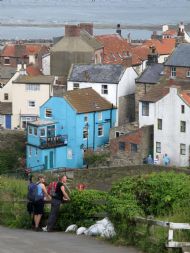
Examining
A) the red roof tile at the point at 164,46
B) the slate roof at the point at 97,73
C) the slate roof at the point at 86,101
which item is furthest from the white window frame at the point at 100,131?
the red roof tile at the point at 164,46

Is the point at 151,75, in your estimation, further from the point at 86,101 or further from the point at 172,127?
the point at 172,127

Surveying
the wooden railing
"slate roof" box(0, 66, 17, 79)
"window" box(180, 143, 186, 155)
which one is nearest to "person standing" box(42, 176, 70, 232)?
the wooden railing

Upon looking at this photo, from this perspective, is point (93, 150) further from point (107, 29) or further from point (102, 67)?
point (107, 29)

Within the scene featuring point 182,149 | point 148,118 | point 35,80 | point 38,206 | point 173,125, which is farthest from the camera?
point 35,80

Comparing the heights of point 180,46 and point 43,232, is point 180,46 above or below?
above

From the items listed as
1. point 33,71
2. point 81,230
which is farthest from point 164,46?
point 81,230

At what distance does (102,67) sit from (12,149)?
25.4ft

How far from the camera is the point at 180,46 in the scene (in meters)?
50.3

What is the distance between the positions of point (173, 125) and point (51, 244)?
101ft

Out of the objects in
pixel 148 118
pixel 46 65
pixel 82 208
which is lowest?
pixel 82 208

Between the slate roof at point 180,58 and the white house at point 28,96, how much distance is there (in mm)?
6930

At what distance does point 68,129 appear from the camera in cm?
4622

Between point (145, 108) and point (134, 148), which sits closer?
point (134, 148)

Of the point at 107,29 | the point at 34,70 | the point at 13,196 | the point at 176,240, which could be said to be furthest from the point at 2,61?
the point at 107,29
